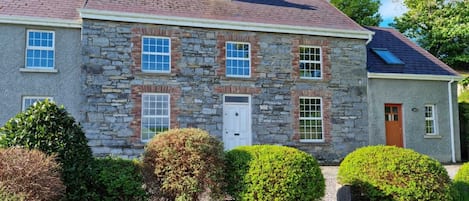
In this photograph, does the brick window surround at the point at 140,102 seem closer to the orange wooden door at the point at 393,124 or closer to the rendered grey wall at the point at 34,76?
the rendered grey wall at the point at 34,76

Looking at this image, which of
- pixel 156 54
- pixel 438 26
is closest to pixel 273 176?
pixel 156 54

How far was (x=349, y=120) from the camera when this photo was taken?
15.3m

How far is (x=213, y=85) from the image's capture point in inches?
551

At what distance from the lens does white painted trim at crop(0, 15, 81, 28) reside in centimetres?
1280

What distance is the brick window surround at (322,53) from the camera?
49.2ft

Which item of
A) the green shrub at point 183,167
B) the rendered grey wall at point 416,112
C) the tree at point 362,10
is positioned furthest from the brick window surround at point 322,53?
the tree at point 362,10

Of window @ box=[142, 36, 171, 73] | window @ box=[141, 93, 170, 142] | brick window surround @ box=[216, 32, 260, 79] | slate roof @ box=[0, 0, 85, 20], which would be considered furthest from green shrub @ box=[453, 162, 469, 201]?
slate roof @ box=[0, 0, 85, 20]

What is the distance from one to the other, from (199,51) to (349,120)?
6381 millimetres

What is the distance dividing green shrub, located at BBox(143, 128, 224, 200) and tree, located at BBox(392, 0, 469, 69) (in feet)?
67.4

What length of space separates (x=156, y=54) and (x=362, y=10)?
18.7m

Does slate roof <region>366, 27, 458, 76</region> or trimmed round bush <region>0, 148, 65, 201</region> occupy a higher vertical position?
slate roof <region>366, 27, 458, 76</region>

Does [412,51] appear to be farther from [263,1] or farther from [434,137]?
[263,1]

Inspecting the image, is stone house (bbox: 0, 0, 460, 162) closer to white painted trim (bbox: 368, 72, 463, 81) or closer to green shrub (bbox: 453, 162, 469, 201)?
white painted trim (bbox: 368, 72, 463, 81)

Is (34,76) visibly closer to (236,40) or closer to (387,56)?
(236,40)
